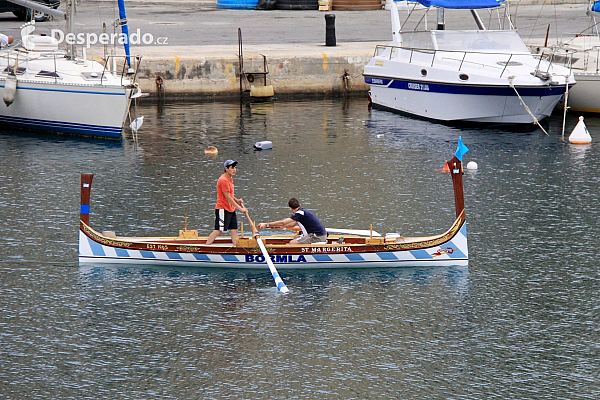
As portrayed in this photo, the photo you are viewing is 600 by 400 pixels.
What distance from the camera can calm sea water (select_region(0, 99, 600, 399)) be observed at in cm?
1259

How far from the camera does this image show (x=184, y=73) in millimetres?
36000

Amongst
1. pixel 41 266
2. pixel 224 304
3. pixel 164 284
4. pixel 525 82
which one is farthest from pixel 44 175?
pixel 525 82

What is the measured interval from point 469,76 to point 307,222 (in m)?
15.2

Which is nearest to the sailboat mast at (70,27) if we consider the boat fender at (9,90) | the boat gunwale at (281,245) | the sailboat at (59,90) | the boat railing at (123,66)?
the sailboat at (59,90)

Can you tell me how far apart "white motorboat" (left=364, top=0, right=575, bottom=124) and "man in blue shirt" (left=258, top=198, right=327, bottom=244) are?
14829 millimetres

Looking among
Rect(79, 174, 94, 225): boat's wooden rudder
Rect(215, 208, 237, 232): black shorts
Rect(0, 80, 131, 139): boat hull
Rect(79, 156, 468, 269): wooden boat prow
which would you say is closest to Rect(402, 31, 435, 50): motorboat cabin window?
Rect(0, 80, 131, 139): boat hull

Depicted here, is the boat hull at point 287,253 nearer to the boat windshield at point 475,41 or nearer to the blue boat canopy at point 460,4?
the boat windshield at point 475,41

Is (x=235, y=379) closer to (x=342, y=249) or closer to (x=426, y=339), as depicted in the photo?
(x=426, y=339)

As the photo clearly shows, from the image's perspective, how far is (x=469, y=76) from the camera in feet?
98.7

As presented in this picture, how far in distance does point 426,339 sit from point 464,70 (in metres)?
18.3

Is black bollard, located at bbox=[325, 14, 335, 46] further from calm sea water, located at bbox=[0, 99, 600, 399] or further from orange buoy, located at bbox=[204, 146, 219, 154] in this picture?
orange buoy, located at bbox=[204, 146, 219, 154]

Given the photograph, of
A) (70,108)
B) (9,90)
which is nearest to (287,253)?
(70,108)

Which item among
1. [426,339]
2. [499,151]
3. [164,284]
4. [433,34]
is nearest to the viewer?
[426,339]

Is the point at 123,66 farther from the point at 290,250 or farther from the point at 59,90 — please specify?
the point at 290,250
